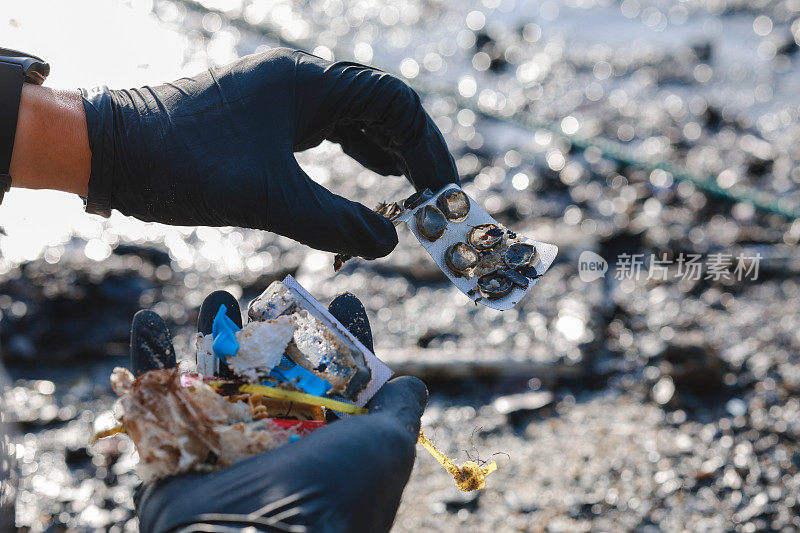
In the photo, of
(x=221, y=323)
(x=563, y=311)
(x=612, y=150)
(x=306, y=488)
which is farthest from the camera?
(x=612, y=150)

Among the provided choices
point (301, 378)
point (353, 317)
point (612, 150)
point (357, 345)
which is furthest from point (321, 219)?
point (612, 150)

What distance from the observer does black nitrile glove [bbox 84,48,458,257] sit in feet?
6.58

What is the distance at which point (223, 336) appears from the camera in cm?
174

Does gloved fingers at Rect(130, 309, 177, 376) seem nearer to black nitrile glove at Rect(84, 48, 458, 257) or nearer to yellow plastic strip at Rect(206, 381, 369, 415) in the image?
yellow plastic strip at Rect(206, 381, 369, 415)

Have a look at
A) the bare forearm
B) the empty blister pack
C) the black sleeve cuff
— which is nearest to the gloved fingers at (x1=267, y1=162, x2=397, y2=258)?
the empty blister pack

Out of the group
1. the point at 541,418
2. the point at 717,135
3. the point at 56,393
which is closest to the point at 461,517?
the point at 541,418

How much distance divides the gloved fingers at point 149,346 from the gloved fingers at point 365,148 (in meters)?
1.11

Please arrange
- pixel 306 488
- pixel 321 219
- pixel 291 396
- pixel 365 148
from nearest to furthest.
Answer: pixel 306 488
pixel 291 396
pixel 321 219
pixel 365 148

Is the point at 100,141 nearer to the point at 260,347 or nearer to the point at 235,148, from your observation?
the point at 235,148

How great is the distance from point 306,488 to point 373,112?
4.68 ft

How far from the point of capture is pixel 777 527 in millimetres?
2684

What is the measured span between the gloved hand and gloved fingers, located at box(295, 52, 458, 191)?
1.13 m

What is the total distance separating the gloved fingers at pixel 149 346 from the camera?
170 cm

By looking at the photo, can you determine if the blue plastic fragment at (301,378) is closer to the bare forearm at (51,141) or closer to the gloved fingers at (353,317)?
the gloved fingers at (353,317)
